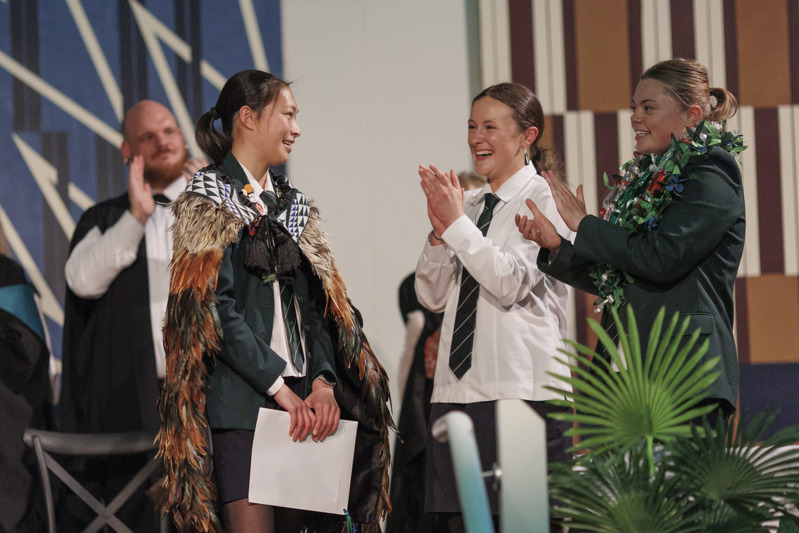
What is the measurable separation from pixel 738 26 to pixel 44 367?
11.4 ft

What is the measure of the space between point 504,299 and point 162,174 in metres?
2.01

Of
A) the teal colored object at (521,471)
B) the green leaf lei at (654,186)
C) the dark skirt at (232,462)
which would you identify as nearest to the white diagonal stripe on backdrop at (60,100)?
the dark skirt at (232,462)

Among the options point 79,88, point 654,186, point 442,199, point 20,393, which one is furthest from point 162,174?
point 654,186

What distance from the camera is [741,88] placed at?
4.47 m

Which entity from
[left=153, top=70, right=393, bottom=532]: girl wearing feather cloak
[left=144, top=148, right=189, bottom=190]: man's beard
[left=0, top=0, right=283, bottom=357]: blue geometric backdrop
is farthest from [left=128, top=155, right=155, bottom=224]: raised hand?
[left=153, top=70, right=393, bottom=532]: girl wearing feather cloak

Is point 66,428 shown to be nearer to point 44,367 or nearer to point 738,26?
point 44,367

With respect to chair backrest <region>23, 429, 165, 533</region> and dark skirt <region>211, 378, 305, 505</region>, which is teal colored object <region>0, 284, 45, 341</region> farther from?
dark skirt <region>211, 378, 305, 505</region>

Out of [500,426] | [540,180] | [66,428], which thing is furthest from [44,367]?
[500,426]

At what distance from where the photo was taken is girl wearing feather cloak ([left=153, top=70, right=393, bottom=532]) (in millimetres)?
2281

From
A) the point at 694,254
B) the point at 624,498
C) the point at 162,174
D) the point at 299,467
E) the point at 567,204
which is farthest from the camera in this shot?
the point at 162,174

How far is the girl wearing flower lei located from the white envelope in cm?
73

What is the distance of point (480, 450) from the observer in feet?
8.47

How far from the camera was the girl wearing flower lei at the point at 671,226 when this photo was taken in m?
2.25

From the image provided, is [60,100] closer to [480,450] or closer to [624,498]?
[480,450]
